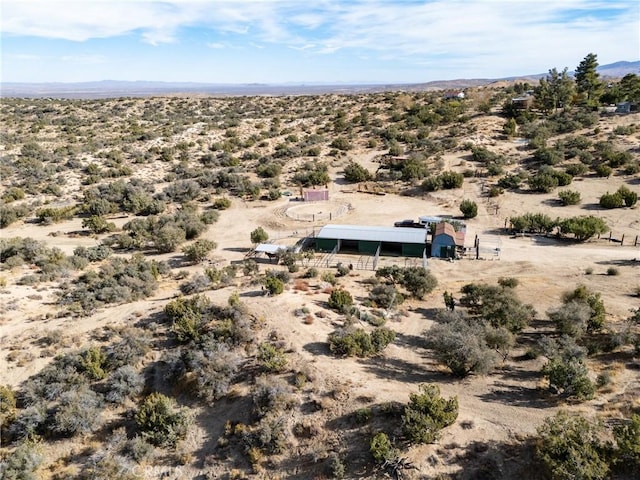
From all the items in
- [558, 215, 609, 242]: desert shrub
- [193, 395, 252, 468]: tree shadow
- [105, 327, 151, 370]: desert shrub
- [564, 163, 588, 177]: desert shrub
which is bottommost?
[193, 395, 252, 468]: tree shadow

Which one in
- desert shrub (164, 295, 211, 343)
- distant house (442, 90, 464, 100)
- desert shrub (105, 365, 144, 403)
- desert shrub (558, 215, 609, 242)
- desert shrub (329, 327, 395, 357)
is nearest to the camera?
desert shrub (105, 365, 144, 403)

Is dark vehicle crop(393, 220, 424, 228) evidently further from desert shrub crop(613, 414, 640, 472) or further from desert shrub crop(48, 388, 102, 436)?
desert shrub crop(48, 388, 102, 436)

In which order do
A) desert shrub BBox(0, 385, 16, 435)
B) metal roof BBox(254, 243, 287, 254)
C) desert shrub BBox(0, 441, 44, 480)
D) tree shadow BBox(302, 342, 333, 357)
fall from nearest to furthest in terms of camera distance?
desert shrub BBox(0, 441, 44, 480), desert shrub BBox(0, 385, 16, 435), tree shadow BBox(302, 342, 333, 357), metal roof BBox(254, 243, 287, 254)

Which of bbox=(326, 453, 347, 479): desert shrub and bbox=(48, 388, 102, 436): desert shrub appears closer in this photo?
bbox=(326, 453, 347, 479): desert shrub

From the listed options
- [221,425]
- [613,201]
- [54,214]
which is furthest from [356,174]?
[221,425]

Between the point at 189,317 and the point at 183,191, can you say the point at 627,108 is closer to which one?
the point at 183,191

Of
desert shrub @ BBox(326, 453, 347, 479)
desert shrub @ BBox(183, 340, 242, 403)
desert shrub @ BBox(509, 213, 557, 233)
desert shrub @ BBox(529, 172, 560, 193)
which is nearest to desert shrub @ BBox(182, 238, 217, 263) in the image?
desert shrub @ BBox(183, 340, 242, 403)

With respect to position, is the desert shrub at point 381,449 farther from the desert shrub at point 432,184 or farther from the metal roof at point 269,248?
the desert shrub at point 432,184
